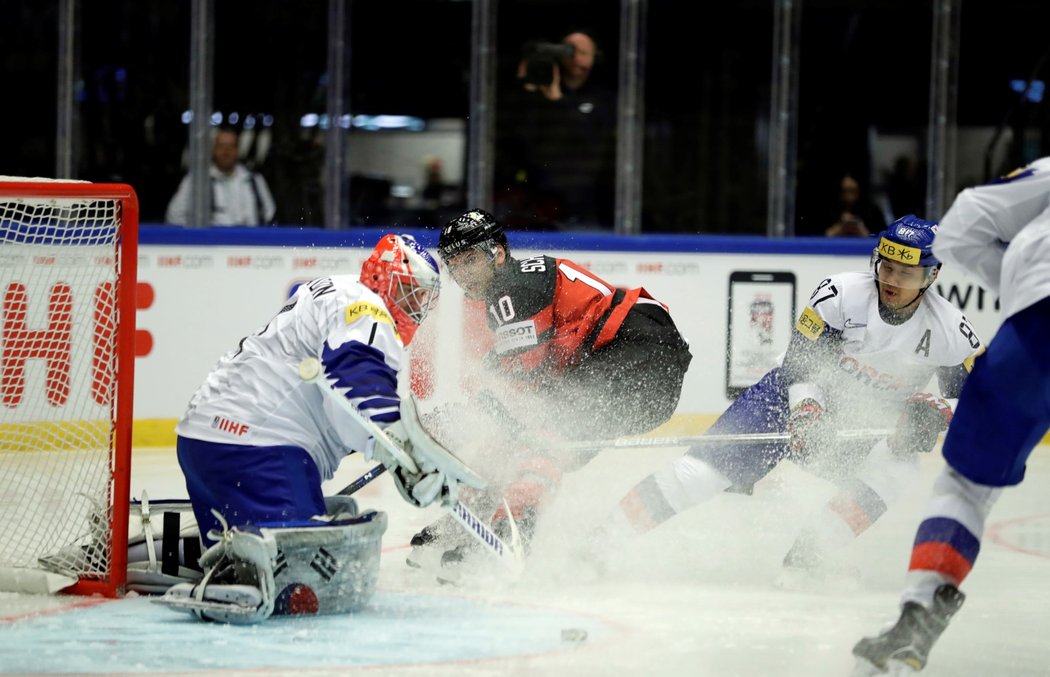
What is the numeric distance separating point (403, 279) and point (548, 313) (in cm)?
69

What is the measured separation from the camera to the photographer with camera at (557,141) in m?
6.86

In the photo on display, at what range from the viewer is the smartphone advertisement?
6242 millimetres

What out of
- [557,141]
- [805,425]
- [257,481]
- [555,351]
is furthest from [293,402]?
[557,141]

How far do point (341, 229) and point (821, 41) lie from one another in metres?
2.39

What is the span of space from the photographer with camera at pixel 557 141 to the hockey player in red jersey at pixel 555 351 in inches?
108

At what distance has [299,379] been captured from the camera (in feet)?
10.5

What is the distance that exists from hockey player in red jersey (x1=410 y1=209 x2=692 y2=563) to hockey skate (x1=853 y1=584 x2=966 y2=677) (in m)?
1.26

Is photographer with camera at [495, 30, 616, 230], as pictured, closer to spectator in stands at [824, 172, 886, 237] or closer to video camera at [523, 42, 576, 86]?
video camera at [523, 42, 576, 86]

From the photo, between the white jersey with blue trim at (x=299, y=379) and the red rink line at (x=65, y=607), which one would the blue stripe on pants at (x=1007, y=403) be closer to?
the white jersey with blue trim at (x=299, y=379)

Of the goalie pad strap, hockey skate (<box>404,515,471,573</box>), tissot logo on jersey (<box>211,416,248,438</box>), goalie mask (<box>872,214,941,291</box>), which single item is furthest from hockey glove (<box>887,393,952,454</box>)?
the goalie pad strap

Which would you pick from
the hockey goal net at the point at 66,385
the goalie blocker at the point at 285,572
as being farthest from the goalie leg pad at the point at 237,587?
the hockey goal net at the point at 66,385

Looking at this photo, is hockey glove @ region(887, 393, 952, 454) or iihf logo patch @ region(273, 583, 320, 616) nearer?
iihf logo patch @ region(273, 583, 320, 616)

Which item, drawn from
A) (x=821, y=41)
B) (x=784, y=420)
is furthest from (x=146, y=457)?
(x=821, y=41)

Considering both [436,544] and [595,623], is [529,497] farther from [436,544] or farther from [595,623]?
[595,623]
